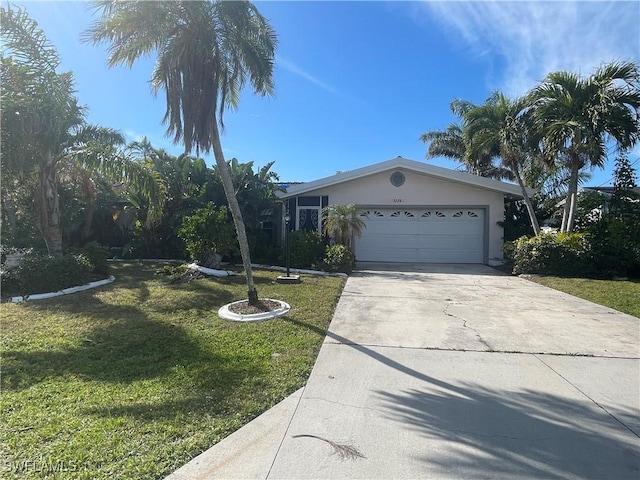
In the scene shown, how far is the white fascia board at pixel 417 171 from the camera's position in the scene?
14.2m

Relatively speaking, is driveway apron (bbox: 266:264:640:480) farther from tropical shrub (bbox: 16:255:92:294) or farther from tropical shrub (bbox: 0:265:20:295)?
tropical shrub (bbox: 0:265:20:295)

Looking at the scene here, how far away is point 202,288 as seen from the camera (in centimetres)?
893

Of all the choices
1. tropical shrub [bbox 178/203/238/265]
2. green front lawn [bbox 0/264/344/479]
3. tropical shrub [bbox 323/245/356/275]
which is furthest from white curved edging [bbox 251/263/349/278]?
green front lawn [bbox 0/264/344/479]

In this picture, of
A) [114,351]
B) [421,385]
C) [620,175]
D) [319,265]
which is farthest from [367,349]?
[620,175]

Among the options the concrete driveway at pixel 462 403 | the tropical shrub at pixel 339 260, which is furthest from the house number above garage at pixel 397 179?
the concrete driveway at pixel 462 403

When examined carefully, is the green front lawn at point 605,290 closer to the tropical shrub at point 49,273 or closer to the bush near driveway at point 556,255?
the bush near driveway at point 556,255

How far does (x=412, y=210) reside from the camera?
50.4ft

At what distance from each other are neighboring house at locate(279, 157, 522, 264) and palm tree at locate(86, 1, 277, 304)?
27.9ft

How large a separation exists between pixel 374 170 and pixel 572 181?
6489 millimetres

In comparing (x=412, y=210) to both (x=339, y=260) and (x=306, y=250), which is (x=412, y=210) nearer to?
(x=339, y=260)

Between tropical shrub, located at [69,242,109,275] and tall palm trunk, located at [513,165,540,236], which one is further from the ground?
tall palm trunk, located at [513,165,540,236]

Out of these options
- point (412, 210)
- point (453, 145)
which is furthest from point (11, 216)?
point (453, 145)

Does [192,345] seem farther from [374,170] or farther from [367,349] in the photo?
[374,170]

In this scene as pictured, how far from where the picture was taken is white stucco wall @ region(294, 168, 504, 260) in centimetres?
1475
